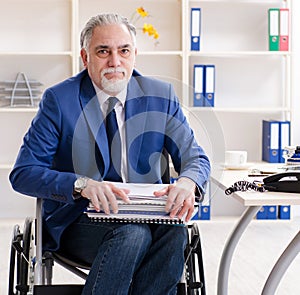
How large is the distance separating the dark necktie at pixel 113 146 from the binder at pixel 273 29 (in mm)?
2984

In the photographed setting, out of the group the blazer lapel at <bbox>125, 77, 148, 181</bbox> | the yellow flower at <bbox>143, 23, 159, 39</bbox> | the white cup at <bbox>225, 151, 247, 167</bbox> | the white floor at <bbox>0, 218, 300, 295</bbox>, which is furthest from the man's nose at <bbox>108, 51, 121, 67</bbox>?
the yellow flower at <bbox>143, 23, 159, 39</bbox>

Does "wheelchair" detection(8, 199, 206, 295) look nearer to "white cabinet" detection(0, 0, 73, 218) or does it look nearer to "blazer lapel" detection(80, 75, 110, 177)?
"blazer lapel" detection(80, 75, 110, 177)

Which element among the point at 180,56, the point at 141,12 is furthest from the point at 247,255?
the point at 141,12

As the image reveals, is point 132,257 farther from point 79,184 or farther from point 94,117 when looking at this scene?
point 94,117

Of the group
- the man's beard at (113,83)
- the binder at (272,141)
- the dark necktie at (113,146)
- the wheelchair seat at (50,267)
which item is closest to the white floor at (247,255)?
the binder at (272,141)

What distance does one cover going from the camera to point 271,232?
4.74 m

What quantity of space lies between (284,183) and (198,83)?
293 centimetres

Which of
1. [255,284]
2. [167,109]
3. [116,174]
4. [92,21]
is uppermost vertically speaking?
[92,21]

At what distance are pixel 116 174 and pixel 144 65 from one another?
3060 mm

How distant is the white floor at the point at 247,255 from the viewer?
347 cm

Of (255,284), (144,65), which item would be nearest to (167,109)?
(255,284)

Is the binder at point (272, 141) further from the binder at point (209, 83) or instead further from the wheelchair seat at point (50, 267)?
Answer: the wheelchair seat at point (50, 267)

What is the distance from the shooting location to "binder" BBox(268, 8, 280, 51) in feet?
16.4

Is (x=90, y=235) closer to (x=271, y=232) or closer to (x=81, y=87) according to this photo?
(x=81, y=87)
